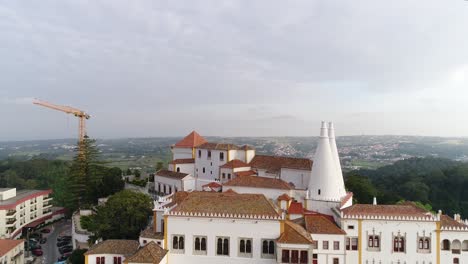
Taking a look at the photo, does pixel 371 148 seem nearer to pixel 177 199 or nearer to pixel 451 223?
pixel 451 223

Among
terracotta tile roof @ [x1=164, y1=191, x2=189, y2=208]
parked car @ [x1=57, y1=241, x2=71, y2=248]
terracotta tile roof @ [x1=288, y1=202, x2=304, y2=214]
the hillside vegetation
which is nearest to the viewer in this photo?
terracotta tile roof @ [x1=164, y1=191, x2=189, y2=208]

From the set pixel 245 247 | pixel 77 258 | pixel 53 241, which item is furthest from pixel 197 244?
pixel 53 241

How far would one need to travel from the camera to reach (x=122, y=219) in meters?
29.9

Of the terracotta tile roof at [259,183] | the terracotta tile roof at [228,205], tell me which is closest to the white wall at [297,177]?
the terracotta tile roof at [259,183]

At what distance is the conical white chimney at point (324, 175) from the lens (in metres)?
27.7

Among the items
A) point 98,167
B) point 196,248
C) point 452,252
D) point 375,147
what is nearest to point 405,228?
point 452,252

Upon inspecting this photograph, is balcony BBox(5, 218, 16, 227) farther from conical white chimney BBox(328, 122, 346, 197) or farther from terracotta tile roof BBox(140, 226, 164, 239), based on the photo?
conical white chimney BBox(328, 122, 346, 197)

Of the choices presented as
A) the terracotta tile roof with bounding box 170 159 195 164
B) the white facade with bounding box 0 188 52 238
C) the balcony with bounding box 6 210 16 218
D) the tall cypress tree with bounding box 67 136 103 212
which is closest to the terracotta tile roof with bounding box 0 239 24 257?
the tall cypress tree with bounding box 67 136 103 212

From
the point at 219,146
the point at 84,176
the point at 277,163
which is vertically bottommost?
the point at 84,176

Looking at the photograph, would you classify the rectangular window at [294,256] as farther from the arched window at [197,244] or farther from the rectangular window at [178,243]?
the rectangular window at [178,243]

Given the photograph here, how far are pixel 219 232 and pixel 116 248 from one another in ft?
22.4

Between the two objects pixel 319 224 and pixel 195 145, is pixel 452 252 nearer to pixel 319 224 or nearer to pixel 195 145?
pixel 319 224

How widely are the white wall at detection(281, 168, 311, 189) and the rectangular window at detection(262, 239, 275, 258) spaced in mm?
9940

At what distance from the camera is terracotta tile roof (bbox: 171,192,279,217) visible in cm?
2350
